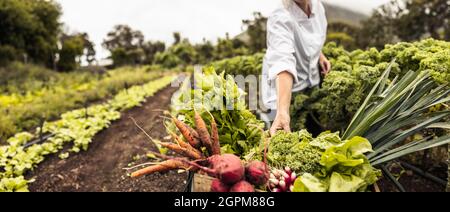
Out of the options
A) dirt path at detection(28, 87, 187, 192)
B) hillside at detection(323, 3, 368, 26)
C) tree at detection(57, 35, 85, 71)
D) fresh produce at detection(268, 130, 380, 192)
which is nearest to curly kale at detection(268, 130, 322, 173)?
fresh produce at detection(268, 130, 380, 192)

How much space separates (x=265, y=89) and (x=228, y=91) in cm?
92

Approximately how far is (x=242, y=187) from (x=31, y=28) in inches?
988

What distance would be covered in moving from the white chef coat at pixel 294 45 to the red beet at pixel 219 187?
3.42 ft

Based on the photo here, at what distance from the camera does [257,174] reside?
1.45m

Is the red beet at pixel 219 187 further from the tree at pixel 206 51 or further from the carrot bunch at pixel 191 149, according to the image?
the tree at pixel 206 51

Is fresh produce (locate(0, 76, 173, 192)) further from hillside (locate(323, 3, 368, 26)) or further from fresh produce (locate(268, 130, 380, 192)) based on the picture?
hillside (locate(323, 3, 368, 26))

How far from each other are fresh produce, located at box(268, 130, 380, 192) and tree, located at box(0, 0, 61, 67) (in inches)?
844

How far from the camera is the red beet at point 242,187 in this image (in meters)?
1.37

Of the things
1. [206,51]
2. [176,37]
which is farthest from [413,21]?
[176,37]
